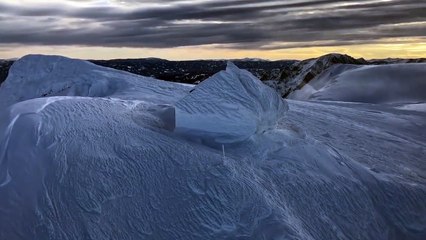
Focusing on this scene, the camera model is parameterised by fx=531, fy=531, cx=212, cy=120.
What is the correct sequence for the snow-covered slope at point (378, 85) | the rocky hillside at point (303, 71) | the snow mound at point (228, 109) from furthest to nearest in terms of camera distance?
the rocky hillside at point (303, 71), the snow-covered slope at point (378, 85), the snow mound at point (228, 109)

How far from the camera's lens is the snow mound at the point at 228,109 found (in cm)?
264

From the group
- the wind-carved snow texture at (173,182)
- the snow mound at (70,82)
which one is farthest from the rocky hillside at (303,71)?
the wind-carved snow texture at (173,182)

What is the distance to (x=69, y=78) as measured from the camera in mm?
4105

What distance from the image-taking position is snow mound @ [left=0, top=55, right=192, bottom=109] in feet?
12.9

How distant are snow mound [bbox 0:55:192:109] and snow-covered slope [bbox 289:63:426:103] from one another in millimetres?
3583

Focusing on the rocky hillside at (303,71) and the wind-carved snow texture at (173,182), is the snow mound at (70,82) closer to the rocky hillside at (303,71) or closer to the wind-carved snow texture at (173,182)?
the wind-carved snow texture at (173,182)

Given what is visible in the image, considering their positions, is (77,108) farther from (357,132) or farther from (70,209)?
(357,132)

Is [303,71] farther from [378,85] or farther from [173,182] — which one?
[173,182]

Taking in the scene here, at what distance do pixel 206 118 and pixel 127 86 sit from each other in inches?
57.6

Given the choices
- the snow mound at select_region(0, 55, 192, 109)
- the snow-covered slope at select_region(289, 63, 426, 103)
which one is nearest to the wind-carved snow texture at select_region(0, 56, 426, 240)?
the snow mound at select_region(0, 55, 192, 109)

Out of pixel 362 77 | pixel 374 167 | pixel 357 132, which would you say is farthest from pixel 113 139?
pixel 362 77

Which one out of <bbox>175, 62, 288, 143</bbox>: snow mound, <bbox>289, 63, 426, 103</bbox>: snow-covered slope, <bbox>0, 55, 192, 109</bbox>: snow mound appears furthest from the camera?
<bbox>289, 63, 426, 103</bbox>: snow-covered slope

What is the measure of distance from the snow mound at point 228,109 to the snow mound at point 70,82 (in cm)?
88

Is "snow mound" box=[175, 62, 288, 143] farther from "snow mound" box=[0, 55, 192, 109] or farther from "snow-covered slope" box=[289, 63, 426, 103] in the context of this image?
"snow-covered slope" box=[289, 63, 426, 103]
